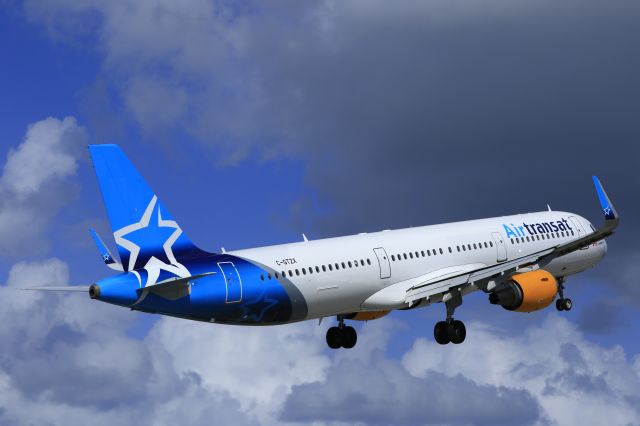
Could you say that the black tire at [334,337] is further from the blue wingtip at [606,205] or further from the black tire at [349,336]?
the blue wingtip at [606,205]

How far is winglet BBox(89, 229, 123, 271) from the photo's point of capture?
172 ft

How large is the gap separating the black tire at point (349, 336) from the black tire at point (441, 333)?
520cm

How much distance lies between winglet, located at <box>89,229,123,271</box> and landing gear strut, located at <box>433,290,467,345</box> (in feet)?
54.6

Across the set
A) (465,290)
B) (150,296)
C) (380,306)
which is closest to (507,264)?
(465,290)

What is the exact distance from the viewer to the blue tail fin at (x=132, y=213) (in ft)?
165

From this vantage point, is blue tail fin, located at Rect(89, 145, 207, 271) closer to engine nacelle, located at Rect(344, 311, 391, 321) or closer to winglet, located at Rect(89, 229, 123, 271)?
winglet, located at Rect(89, 229, 123, 271)

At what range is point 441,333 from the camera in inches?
2329

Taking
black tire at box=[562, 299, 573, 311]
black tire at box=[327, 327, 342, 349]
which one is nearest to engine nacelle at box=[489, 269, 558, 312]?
black tire at box=[562, 299, 573, 311]

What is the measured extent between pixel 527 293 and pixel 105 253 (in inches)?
790

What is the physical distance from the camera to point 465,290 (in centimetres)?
5828

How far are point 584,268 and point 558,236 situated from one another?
2.79m

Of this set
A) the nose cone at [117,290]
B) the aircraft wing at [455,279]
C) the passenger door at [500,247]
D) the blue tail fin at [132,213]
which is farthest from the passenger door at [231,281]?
the passenger door at [500,247]

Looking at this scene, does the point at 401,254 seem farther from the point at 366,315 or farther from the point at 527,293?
the point at 527,293

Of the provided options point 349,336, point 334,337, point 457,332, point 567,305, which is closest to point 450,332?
point 457,332
